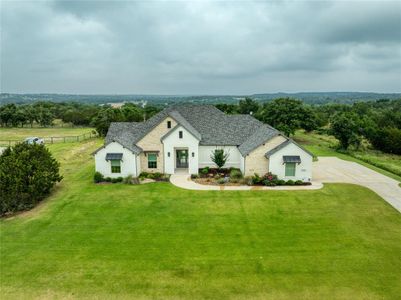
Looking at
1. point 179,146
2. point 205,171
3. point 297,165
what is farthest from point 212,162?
point 297,165

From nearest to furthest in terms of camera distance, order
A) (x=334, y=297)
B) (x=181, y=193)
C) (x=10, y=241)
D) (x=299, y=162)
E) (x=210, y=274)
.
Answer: (x=334, y=297)
(x=210, y=274)
(x=10, y=241)
(x=181, y=193)
(x=299, y=162)

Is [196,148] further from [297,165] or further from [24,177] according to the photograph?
[24,177]

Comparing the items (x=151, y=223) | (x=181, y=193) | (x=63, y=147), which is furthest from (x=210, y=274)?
(x=63, y=147)

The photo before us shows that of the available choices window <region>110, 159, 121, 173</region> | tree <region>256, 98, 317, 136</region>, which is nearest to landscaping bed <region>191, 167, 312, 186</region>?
window <region>110, 159, 121, 173</region>

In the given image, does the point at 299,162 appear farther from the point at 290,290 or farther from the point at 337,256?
the point at 290,290

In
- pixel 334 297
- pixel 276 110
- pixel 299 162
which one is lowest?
pixel 334 297
